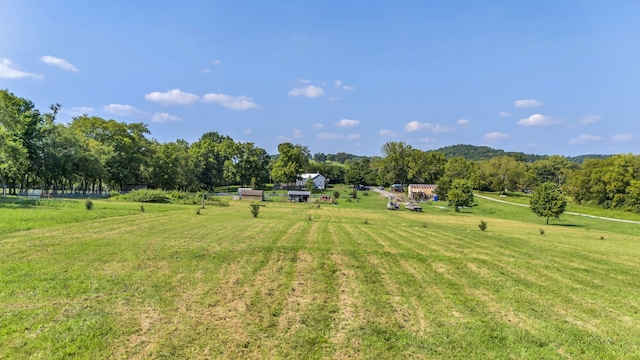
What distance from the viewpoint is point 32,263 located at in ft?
29.6

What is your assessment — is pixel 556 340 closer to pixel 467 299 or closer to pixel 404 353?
pixel 467 299

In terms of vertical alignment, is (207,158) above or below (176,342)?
above

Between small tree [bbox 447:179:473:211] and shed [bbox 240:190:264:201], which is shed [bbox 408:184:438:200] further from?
shed [bbox 240:190:264:201]

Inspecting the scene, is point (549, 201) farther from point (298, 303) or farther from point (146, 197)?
point (146, 197)

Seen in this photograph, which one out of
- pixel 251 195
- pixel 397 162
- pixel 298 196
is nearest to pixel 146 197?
pixel 251 195

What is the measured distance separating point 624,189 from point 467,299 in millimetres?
80550

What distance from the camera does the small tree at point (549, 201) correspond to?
40.3 meters

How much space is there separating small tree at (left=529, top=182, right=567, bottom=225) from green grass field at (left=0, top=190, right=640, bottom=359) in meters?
32.5

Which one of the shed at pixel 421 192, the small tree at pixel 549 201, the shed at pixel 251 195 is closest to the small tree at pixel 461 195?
the small tree at pixel 549 201

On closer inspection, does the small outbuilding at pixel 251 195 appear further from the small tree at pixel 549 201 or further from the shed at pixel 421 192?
the small tree at pixel 549 201

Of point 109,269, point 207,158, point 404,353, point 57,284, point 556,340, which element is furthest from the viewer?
point 207,158

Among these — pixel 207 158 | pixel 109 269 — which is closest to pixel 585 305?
pixel 109 269

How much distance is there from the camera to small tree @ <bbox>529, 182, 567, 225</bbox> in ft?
132

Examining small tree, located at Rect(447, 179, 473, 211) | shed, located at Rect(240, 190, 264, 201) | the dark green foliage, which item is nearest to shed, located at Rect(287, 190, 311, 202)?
shed, located at Rect(240, 190, 264, 201)
